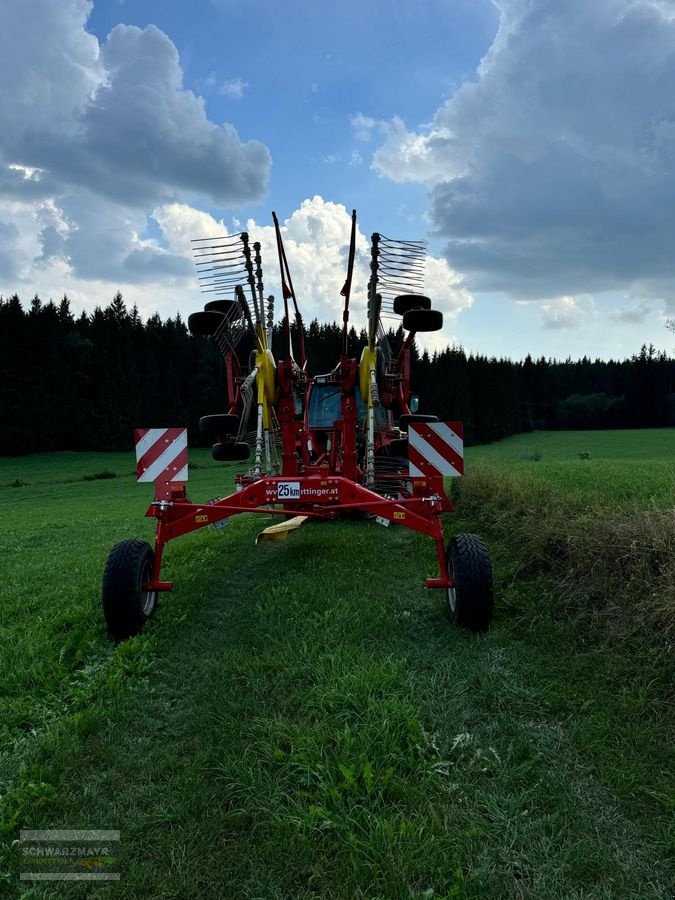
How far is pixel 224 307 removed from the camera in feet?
20.4

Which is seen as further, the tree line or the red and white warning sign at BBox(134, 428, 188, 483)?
the tree line

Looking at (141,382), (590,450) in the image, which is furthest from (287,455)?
(141,382)

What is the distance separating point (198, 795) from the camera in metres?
2.59

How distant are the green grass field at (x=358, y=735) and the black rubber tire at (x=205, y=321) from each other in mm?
2603

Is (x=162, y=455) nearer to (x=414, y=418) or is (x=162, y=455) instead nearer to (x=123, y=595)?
(x=123, y=595)

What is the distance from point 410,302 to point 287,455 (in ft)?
6.99

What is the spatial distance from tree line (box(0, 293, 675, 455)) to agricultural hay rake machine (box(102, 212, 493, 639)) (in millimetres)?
32202

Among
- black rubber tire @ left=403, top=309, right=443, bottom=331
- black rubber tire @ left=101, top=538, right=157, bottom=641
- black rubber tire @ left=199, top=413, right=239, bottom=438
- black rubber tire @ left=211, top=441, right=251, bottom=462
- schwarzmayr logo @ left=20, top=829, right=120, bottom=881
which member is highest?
black rubber tire @ left=403, top=309, right=443, bottom=331

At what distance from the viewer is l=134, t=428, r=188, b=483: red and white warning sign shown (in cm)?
548

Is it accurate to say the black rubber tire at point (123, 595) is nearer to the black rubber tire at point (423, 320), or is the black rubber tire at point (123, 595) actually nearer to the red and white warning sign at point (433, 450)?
the red and white warning sign at point (433, 450)

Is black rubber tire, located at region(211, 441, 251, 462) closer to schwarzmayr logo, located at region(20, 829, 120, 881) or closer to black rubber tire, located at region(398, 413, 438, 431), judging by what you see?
black rubber tire, located at region(398, 413, 438, 431)

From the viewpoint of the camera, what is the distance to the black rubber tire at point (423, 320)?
595 centimetres

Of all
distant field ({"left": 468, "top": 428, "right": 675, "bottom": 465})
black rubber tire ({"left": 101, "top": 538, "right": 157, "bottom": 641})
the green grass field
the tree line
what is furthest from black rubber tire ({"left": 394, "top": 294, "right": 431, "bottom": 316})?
the tree line

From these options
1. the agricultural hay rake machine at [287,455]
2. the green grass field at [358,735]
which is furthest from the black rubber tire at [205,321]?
the green grass field at [358,735]
